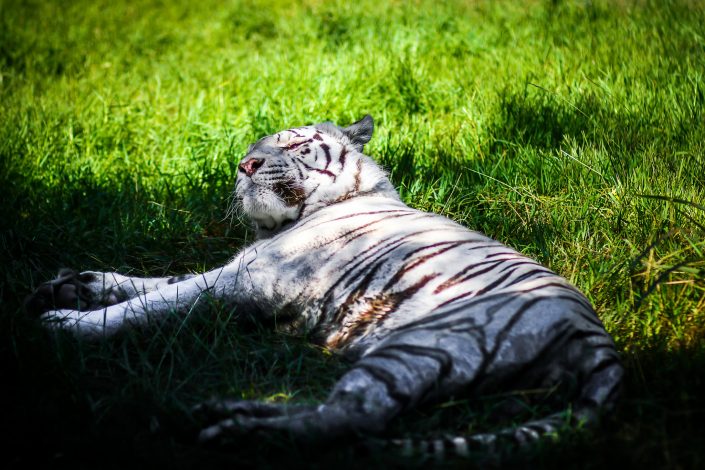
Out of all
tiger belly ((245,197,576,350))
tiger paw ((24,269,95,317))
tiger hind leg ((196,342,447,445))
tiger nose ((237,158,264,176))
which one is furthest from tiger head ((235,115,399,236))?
tiger hind leg ((196,342,447,445))

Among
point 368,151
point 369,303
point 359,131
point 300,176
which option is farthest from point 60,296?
point 368,151

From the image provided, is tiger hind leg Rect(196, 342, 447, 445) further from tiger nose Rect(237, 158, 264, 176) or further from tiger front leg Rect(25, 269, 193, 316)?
tiger nose Rect(237, 158, 264, 176)

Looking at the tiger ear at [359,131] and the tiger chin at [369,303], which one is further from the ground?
the tiger ear at [359,131]

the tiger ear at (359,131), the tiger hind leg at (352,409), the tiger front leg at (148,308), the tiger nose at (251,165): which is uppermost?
the tiger ear at (359,131)

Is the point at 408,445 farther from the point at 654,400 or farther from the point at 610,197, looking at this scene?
the point at 610,197

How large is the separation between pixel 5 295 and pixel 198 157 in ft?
5.89

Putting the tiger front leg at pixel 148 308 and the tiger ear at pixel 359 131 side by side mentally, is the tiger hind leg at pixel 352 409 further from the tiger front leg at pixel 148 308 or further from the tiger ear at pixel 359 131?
the tiger ear at pixel 359 131

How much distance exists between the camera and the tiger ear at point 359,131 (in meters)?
3.65

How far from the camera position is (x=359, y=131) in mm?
3664

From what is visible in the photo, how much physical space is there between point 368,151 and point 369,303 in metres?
1.95

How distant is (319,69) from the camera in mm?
5547

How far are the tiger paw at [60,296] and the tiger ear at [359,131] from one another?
1.47 metres

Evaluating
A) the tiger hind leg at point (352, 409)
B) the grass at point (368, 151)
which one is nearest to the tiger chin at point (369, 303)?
the tiger hind leg at point (352, 409)

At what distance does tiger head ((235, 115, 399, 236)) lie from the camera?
10.9 feet
